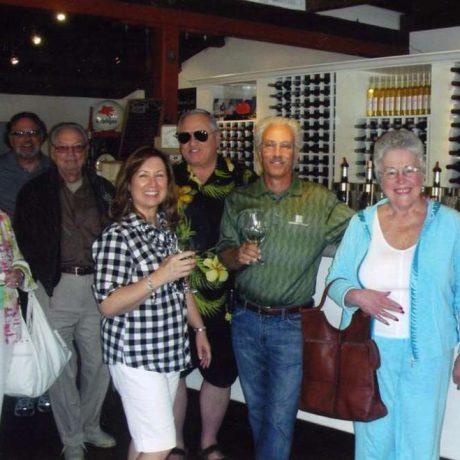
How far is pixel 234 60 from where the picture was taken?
13.6 meters

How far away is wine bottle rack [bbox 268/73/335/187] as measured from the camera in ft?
30.8

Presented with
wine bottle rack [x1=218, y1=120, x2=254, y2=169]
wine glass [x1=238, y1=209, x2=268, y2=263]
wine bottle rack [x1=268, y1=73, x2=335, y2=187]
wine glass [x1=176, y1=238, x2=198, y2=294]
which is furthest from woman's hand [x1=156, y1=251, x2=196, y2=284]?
wine bottle rack [x1=218, y1=120, x2=254, y2=169]

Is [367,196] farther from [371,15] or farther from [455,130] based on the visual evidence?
[371,15]

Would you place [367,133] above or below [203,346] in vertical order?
above

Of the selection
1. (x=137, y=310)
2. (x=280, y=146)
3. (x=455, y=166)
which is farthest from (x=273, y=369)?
(x=455, y=166)

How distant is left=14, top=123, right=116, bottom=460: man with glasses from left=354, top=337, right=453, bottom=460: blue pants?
5.27 ft

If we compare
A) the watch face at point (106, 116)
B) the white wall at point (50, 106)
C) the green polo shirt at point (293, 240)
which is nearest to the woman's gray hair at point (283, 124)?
the green polo shirt at point (293, 240)

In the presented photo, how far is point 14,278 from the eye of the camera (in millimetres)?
3377

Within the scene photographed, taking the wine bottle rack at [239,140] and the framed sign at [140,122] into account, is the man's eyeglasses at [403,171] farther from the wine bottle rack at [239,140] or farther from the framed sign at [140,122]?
the wine bottle rack at [239,140]

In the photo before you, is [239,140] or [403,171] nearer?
[403,171]

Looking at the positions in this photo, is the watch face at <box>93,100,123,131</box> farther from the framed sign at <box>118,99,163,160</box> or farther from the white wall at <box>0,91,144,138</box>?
the white wall at <box>0,91,144,138</box>

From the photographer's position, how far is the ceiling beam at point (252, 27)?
7.84 metres

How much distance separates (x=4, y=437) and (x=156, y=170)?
2.16 metres

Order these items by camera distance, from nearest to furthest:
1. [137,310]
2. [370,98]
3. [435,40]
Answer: [137,310] < [370,98] < [435,40]
